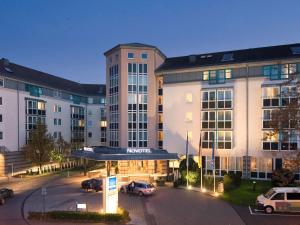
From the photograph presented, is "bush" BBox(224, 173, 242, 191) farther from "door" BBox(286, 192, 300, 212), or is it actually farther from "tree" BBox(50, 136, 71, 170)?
"tree" BBox(50, 136, 71, 170)

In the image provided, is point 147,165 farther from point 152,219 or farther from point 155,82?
point 152,219

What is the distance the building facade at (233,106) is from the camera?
45781mm

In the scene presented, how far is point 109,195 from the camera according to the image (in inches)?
1043

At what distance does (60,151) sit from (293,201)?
43.3 metres

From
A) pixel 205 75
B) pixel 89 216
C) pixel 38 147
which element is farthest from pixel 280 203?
pixel 38 147

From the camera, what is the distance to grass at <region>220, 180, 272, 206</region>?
32750 mm

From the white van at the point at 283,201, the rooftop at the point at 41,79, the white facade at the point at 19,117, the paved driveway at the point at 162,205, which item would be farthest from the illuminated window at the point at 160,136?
the white van at the point at 283,201

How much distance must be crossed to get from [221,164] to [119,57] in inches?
913

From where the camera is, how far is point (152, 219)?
2661cm

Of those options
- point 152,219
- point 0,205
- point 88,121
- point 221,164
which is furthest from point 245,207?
point 88,121

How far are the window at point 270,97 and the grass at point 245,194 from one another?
10767 millimetres

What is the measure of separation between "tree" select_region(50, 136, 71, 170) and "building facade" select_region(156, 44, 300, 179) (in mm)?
20248

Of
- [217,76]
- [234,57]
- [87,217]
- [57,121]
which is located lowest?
[87,217]

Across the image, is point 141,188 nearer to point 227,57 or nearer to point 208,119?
point 208,119
